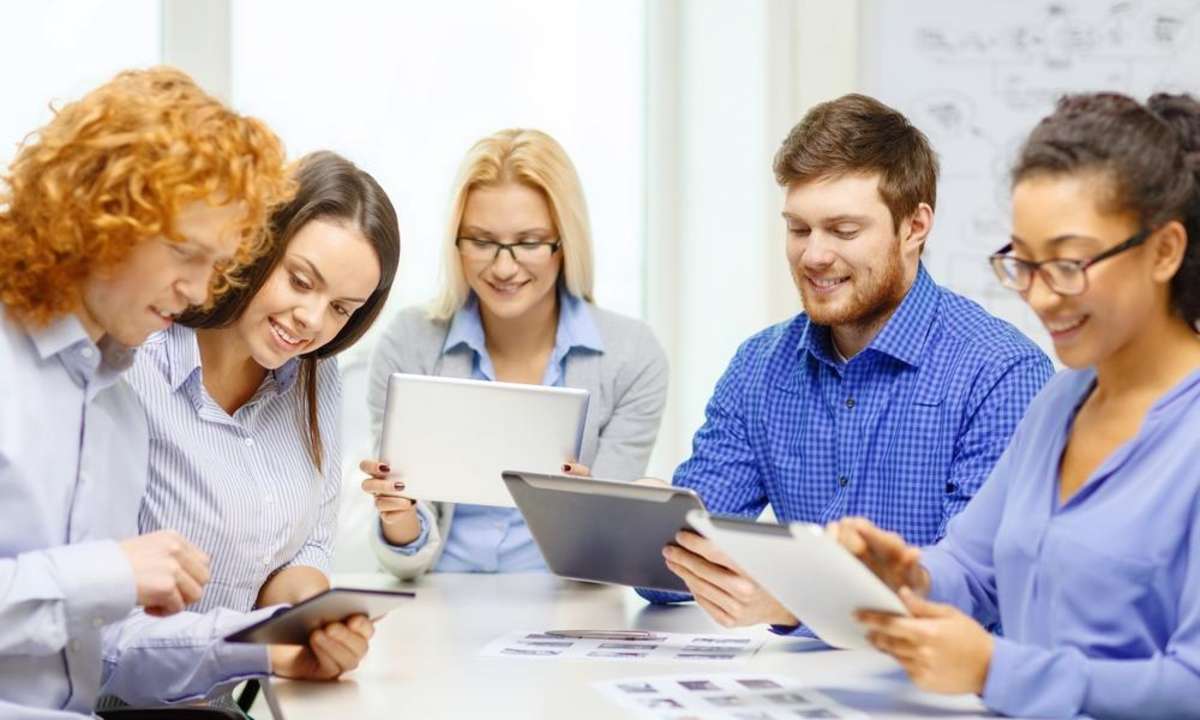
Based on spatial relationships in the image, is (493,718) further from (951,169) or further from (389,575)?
(951,169)

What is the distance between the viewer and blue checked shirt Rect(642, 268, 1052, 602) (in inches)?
98.0

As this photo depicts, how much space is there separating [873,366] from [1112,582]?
100 cm

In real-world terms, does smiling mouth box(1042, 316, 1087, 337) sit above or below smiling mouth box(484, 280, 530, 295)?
above

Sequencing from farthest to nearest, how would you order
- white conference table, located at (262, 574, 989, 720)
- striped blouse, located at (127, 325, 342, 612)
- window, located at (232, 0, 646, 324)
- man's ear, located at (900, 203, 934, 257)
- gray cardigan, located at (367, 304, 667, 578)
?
window, located at (232, 0, 646, 324) < gray cardigan, located at (367, 304, 667, 578) < man's ear, located at (900, 203, 934, 257) < striped blouse, located at (127, 325, 342, 612) < white conference table, located at (262, 574, 989, 720)

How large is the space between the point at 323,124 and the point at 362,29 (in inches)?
11.5

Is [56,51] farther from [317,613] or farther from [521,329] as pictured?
[317,613]

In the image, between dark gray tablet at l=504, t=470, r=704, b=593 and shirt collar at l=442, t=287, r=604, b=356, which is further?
shirt collar at l=442, t=287, r=604, b=356

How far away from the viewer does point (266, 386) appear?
237cm

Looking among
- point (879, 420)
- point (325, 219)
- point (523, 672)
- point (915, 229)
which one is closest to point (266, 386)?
point (325, 219)

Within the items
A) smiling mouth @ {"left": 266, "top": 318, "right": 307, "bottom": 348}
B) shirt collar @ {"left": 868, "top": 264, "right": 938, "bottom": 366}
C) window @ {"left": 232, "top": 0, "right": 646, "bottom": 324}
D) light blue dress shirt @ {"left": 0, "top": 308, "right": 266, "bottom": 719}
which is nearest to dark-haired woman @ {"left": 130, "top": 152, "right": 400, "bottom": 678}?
smiling mouth @ {"left": 266, "top": 318, "right": 307, "bottom": 348}

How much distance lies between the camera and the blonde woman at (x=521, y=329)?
3.09 meters

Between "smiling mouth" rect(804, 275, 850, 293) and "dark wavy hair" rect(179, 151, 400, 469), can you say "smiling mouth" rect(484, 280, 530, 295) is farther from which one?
"smiling mouth" rect(804, 275, 850, 293)

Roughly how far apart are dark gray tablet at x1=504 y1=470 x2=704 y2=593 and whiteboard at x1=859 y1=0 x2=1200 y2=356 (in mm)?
2138

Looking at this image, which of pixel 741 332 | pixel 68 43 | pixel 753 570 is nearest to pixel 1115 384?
pixel 753 570
